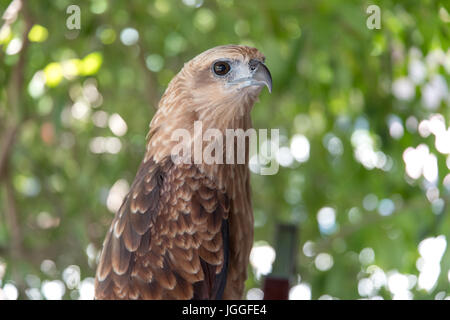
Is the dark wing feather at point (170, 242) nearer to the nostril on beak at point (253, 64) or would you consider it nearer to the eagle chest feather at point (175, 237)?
the eagle chest feather at point (175, 237)

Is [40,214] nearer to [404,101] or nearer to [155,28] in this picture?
[155,28]

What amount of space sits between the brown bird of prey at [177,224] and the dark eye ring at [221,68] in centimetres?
6

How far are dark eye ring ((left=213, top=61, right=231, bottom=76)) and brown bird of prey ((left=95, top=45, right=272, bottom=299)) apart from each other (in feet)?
0.21

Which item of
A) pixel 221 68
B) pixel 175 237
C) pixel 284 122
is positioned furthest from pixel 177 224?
pixel 284 122

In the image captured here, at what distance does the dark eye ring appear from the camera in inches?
29.5

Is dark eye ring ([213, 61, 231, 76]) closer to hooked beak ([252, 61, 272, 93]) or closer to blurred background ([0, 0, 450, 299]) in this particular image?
hooked beak ([252, 61, 272, 93])

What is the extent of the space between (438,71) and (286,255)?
882 mm

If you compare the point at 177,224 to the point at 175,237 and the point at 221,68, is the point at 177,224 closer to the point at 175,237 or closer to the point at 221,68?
the point at 175,237

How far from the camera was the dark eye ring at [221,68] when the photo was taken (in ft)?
2.46

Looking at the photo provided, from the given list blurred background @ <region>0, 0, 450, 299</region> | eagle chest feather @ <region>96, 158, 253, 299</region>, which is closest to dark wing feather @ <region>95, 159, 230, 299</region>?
eagle chest feather @ <region>96, 158, 253, 299</region>

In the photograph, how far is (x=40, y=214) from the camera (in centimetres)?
290

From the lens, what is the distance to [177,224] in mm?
878

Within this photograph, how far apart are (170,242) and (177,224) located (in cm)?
3
